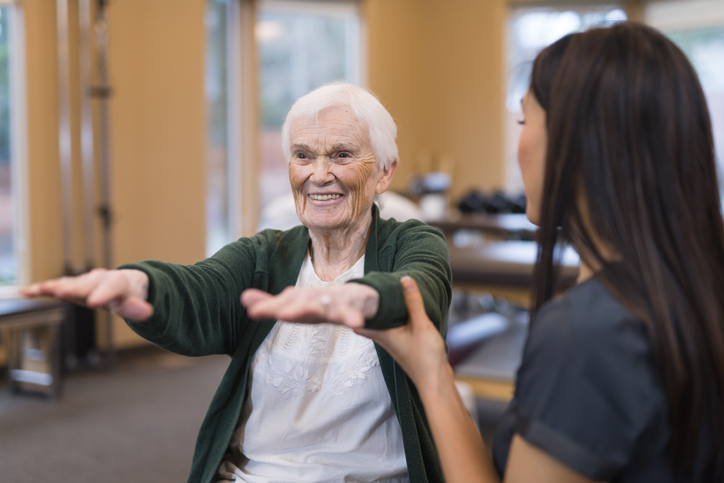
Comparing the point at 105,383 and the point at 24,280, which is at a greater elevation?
the point at 24,280

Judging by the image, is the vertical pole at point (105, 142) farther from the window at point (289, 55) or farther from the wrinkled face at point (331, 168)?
the wrinkled face at point (331, 168)

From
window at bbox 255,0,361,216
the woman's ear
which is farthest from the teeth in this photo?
window at bbox 255,0,361,216

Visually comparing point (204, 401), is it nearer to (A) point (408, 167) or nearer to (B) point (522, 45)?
(A) point (408, 167)

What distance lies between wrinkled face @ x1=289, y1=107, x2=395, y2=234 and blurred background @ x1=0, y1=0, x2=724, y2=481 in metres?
1.49

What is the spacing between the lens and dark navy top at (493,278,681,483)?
759 mm

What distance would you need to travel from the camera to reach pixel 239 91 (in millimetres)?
5676

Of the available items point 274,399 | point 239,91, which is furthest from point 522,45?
point 274,399

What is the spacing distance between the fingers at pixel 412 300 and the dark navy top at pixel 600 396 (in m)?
0.22

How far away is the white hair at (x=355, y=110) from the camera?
128cm

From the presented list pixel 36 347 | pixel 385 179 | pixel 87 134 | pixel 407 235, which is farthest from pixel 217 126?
pixel 407 235

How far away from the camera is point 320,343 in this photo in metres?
1.31

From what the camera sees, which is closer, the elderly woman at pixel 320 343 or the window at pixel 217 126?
the elderly woman at pixel 320 343

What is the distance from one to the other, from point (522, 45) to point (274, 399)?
696cm

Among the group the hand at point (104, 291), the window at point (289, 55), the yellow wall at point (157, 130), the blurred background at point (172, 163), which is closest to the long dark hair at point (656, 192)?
the hand at point (104, 291)
